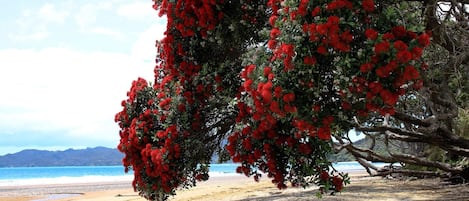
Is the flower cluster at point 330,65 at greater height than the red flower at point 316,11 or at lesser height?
lesser

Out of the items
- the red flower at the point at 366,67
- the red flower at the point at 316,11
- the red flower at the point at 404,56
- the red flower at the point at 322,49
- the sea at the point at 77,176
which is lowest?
the sea at the point at 77,176

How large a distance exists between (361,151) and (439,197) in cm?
319

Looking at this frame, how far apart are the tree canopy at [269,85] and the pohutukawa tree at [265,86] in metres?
0.02

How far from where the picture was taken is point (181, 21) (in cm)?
878

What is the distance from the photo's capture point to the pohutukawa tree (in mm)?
5906

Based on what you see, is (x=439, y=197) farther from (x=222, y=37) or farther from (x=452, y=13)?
(x=222, y=37)

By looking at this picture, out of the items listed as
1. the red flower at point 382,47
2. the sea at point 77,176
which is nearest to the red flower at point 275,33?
the red flower at point 382,47

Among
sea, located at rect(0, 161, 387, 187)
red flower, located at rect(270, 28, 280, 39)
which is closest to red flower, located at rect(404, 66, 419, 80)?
red flower, located at rect(270, 28, 280, 39)

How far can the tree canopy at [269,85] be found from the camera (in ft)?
19.4

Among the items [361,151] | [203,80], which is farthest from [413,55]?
[361,151]

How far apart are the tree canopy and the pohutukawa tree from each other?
0.02m

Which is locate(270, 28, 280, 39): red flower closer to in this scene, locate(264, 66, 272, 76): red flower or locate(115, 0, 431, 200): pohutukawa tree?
locate(115, 0, 431, 200): pohutukawa tree

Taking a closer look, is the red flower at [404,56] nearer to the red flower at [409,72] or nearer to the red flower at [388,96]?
the red flower at [409,72]

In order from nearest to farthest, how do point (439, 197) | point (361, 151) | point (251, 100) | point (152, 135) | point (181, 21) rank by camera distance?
point (251, 100) < point (181, 21) < point (152, 135) < point (439, 197) < point (361, 151)
